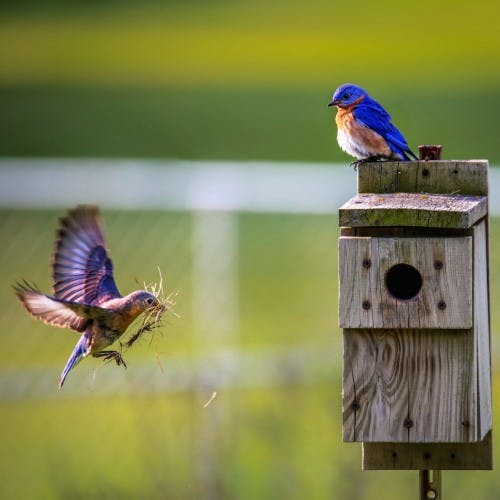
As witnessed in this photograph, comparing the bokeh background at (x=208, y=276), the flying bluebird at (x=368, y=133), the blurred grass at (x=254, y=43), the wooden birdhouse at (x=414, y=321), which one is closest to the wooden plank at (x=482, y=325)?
the wooden birdhouse at (x=414, y=321)

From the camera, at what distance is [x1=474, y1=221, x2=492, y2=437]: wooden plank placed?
4.07 m

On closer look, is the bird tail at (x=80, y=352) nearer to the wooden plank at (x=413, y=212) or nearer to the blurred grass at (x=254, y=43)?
the wooden plank at (x=413, y=212)

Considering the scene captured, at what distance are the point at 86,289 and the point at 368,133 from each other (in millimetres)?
1240

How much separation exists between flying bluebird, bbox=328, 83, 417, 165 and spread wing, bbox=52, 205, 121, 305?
977mm

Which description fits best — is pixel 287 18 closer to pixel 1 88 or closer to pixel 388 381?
pixel 1 88

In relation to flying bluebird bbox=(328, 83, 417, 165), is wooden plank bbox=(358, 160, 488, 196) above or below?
below

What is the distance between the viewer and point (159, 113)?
2344cm

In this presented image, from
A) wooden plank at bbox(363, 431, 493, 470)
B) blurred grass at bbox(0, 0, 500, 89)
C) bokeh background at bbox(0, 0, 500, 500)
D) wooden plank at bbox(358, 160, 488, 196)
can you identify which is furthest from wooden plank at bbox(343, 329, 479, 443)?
blurred grass at bbox(0, 0, 500, 89)

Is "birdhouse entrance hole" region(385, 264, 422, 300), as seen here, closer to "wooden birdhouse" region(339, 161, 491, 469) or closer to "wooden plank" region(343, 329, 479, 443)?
"wooden birdhouse" region(339, 161, 491, 469)

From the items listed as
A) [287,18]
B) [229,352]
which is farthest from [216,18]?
[229,352]

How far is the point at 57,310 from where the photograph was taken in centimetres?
409

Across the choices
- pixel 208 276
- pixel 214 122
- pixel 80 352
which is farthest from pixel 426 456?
pixel 214 122

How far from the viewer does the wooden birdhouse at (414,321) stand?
156 inches

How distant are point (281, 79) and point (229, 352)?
63.6ft
